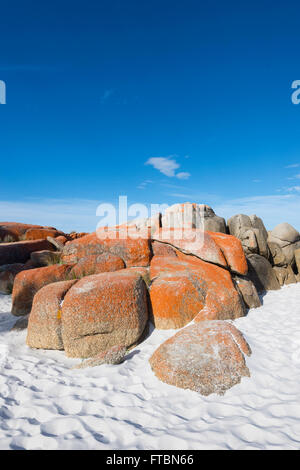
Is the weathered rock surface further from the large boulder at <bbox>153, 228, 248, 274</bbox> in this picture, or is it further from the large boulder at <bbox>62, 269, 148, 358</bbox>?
the large boulder at <bbox>62, 269, 148, 358</bbox>

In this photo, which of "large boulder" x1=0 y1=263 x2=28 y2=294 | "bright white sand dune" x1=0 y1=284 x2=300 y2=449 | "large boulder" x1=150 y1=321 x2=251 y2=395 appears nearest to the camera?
"bright white sand dune" x1=0 y1=284 x2=300 y2=449

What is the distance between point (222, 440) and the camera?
272 centimetres

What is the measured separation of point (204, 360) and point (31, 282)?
524 centimetres

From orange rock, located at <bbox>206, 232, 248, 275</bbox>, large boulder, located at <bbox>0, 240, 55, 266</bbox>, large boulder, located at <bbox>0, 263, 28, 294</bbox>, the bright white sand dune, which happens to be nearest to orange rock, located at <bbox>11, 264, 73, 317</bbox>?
the bright white sand dune

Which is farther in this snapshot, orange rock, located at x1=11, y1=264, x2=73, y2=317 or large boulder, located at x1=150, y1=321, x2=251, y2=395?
orange rock, located at x1=11, y1=264, x2=73, y2=317

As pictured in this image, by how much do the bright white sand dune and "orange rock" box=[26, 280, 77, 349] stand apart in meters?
0.43

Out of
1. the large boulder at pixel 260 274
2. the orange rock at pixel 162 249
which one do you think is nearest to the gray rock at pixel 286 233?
the large boulder at pixel 260 274

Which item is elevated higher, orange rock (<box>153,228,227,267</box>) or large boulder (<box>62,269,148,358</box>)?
orange rock (<box>153,228,227,267</box>)

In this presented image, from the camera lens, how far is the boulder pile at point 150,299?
409 centimetres

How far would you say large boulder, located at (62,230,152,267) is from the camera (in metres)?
7.47

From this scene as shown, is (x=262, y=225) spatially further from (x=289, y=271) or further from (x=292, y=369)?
(x=292, y=369)

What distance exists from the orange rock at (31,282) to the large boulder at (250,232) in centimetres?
722

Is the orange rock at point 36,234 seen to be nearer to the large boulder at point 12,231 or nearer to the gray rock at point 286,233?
the large boulder at point 12,231
